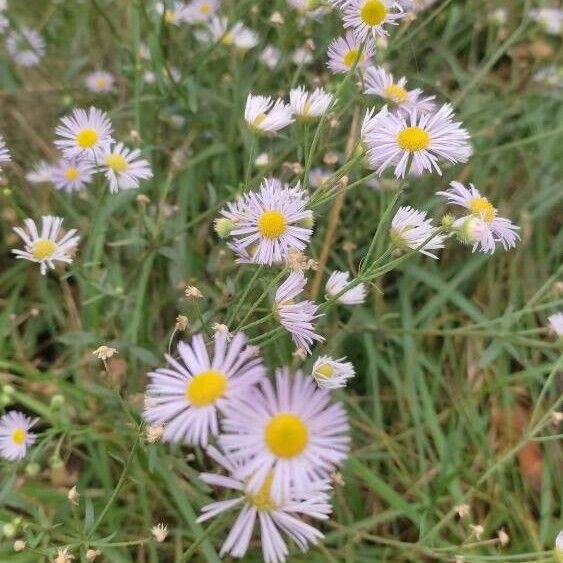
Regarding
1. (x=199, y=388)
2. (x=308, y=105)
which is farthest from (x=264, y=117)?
(x=199, y=388)

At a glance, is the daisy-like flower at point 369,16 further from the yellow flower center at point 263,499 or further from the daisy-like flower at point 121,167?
the yellow flower center at point 263,499

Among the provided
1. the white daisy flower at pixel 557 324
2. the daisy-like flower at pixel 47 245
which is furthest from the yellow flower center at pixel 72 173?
the white daisy flower at pixel 557 324

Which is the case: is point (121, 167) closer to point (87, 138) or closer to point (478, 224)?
point (87, 138)

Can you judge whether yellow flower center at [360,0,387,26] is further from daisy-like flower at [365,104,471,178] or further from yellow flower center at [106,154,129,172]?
yellow flower center at [106,154,129,172]

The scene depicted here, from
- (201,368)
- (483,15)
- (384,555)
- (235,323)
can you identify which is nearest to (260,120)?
(235,323)

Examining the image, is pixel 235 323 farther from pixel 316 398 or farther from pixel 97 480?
pixel 97 480

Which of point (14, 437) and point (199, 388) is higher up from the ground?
point (14, 437)

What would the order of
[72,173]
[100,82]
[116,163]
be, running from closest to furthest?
[116,163] < [72,173] < [100,82]

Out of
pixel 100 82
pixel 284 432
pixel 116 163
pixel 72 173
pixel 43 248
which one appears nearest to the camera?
pixel 284 432
